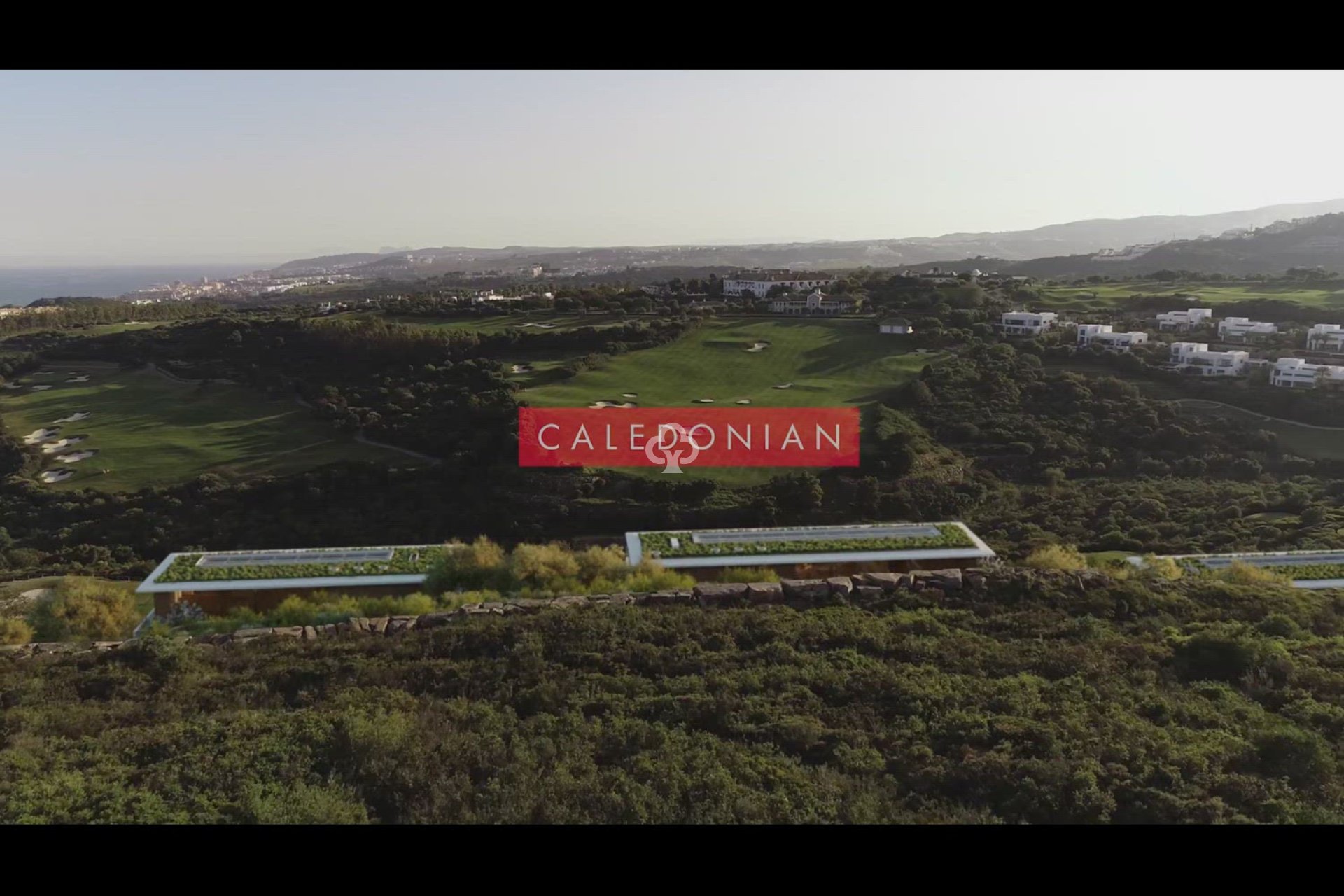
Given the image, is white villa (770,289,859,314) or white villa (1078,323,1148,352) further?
white villa (770,289,859,314)

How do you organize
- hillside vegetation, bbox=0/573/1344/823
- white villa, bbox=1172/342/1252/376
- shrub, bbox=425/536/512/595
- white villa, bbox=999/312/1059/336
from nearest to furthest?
hillside vegetation, bbox=0/573/1344/823 < shrub, bbox=425/536/512/595 < white villa, bbox=1172/342/1252/376 < white villa, bbox=999/312/1059/336

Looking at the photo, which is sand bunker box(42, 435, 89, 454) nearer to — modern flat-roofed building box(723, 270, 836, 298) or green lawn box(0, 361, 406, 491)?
green lawn box(0, 361, 406, 491)

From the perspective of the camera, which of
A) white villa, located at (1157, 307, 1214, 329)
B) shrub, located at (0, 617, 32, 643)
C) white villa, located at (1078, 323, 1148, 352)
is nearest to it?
shrub, located at (0, 617, 32, 643)

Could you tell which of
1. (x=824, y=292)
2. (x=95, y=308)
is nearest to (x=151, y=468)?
(x=824, y=292)

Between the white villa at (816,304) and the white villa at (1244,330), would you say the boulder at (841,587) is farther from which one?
the white villa at (816,304)

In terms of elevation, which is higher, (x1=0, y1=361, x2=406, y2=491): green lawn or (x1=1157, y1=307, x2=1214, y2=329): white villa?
(x1=1157, y1=307, x2=1214, y2=329): white villa

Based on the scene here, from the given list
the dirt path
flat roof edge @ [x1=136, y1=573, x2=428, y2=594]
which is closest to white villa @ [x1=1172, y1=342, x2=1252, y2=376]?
the dirt path

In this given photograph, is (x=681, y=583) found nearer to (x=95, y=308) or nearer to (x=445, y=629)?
(x=445, y=629)
